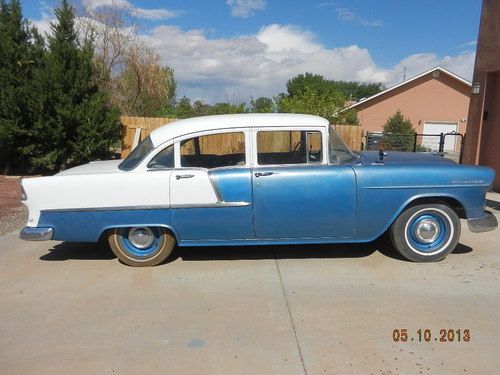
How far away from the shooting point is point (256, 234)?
4422mm

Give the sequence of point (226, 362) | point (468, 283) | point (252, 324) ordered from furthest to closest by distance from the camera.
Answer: point (468, 283) → point (252, 324) → point (226, 362)

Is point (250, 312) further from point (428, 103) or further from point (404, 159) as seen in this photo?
point (428, 103)

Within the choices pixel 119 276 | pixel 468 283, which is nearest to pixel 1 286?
pixel 119 276

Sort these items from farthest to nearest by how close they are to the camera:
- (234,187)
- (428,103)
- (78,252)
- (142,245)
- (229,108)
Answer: (428,103), (229,108), (78,252), (142,245), (234,187)

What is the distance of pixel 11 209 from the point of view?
7.42 meters

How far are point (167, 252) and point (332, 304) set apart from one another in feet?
6.49

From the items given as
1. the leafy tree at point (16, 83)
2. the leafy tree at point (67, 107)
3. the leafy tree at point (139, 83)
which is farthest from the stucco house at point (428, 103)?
the leafy tree at point (16, 83)

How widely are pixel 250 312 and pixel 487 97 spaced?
869 cm

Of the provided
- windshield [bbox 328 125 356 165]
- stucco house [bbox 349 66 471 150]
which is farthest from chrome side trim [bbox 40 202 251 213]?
stucco house [bbox 349 66 471 150]

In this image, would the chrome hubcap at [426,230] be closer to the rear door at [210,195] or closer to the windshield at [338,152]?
the windshield at [338,152]

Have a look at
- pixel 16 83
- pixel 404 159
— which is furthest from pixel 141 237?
pixel 16 83

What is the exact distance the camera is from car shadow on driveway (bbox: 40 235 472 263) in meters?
4.84

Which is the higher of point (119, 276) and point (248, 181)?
point (248, 181)

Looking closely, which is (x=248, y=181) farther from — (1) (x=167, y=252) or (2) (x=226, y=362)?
(2) (x=226, y=362)
